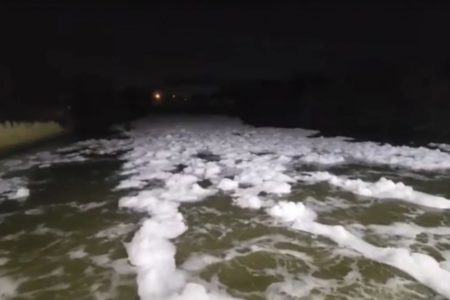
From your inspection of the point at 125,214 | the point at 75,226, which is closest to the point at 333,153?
the point at 125,214

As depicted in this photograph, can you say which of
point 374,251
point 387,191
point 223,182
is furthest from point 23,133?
point 374,251

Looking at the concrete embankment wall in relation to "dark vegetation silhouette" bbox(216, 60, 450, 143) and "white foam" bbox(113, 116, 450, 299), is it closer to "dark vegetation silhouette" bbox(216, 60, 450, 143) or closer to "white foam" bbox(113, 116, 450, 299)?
"white foam" bbox(113, 116, 450, 299)

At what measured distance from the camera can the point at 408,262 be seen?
3.36 metres

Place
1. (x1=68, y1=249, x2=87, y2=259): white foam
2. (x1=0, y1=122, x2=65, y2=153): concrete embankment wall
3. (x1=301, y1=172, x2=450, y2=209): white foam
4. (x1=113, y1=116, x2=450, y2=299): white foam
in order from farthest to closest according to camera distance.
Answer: (x1=0, y1=122, x2=65, y2=153): concrete embankment wall, (x1=301, y1=172, x2=450, y2=209): white foam, (x1=68, y1=249, x2=87, y2=259): white foam, (x1=113, y1=116, x2=450, y2=299): white foam

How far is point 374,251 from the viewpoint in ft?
12.0

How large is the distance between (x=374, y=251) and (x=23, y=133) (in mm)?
9843

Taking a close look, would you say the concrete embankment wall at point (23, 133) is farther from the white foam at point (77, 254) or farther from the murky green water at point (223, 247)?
the white foam at point (77, 254)

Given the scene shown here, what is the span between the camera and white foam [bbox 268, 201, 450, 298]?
3.09 m

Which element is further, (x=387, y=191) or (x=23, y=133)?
(x=23, y=133)

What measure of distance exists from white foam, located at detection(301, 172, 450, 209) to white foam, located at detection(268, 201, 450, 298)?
1268mm

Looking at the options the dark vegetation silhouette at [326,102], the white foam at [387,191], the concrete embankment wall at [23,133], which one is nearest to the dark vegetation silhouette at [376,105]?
the dark vegetation silhouette at [326,102]

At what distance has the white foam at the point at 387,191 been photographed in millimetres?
5172

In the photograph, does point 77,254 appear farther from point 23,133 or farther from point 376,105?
point 376,105

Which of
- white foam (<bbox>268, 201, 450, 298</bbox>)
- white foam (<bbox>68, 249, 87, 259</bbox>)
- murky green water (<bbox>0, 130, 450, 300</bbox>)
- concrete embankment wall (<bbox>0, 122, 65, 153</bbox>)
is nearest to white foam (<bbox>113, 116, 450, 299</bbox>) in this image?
white foam (<bbox>268, 201, 450, 298</bbox>)
